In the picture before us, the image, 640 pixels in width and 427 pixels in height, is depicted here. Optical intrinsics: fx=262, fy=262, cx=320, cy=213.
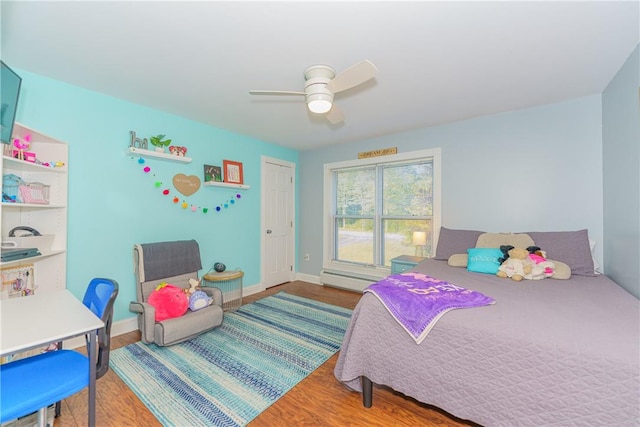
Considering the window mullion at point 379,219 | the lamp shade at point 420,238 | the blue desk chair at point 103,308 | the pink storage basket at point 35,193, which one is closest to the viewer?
the blue desk chair at point 103,308

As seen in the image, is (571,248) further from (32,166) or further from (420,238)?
(32,166)

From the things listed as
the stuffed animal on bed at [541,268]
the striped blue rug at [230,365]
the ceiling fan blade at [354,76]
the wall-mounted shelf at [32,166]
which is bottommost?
the striped blue rug at [230,365]

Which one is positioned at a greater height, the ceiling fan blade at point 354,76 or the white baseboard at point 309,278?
the ceiling fan blade at point 354,76

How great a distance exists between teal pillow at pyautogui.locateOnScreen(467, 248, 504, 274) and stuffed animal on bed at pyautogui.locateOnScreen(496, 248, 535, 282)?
8 centimetres

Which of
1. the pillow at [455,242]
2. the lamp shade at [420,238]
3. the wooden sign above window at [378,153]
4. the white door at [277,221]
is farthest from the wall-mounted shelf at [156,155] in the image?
the pillow at [455,242]

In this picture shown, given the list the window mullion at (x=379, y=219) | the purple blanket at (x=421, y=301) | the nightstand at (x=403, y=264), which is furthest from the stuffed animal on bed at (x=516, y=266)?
the window mullion at (x=379, y=219)

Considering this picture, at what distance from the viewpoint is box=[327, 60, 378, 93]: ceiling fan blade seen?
63.4 inches

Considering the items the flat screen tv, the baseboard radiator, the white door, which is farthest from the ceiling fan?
the baseboard radiator

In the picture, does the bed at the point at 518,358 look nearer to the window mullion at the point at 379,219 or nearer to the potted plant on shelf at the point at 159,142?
the window mullion at the point at 379,219

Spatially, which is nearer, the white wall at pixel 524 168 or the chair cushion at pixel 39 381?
the chair cushion at pixel 39 381

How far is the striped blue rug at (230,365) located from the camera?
1690mm

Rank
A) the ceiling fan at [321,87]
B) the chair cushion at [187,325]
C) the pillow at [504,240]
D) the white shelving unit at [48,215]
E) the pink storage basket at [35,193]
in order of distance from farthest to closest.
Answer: the pillow at [504,240] < the chair cushion at [187,325] < the white shelving unit at [48,215] < the pink storage basket at [35,193] < the ceiling fan at [321,87]

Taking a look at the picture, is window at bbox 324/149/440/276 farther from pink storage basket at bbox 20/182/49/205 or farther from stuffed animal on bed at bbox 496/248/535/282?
pink storage basket at bbox 20/182/49/205

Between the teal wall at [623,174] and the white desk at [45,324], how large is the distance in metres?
3.43
